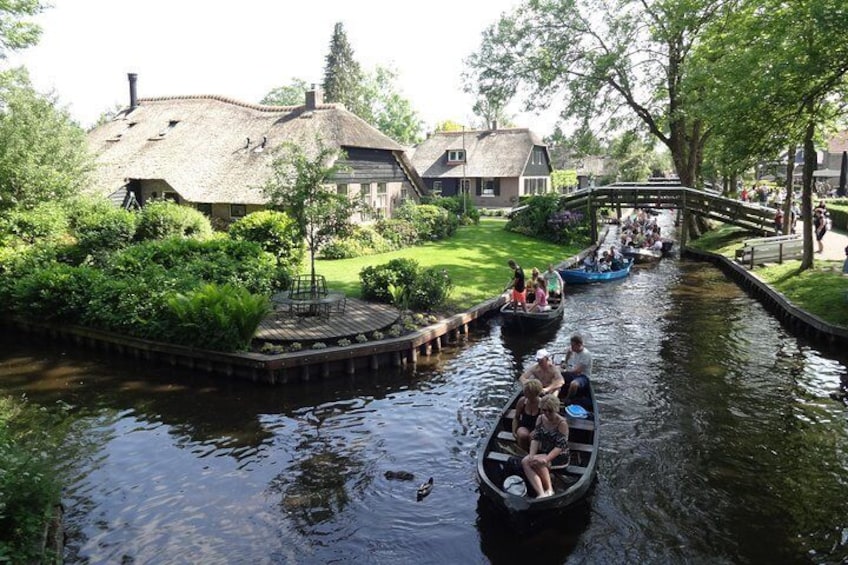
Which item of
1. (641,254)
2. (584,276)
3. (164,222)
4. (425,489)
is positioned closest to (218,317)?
(425,489)

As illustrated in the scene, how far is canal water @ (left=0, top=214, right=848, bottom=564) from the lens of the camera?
30.2 ft

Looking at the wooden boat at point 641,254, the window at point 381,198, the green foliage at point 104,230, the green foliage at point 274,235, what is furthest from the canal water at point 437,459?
the window at point 381,198

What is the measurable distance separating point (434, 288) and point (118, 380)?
9552 mm

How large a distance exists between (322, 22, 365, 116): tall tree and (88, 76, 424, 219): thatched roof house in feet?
97.4

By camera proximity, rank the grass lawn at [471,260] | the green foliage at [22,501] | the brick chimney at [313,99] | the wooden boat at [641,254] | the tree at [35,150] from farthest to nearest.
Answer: the brick chimney at [313,99] < the wooden boat at [641,254] < the tree at [35,150] < the grass lawn at [471,260] < the green foliage at [22,501]

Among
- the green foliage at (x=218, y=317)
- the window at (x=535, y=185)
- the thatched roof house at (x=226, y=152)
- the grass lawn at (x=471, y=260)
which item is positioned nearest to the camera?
the green foliage at (x=218, y=317)

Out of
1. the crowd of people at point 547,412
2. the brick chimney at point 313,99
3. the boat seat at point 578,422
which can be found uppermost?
the brick chimney at point 313,99

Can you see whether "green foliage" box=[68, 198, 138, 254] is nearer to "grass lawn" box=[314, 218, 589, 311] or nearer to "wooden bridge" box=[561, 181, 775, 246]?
"grass lawn" box=[314, 218, 589, 311]

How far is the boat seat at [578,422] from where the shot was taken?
1120 centimetres

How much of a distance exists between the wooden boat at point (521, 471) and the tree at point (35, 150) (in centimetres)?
2301

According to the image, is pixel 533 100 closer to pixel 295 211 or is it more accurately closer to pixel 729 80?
pixel 729 80

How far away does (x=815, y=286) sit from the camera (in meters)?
22.3

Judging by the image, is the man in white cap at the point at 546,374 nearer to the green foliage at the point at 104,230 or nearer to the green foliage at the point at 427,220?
the green foliage at the point at 104,230

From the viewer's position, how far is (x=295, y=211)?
18.5 metres
